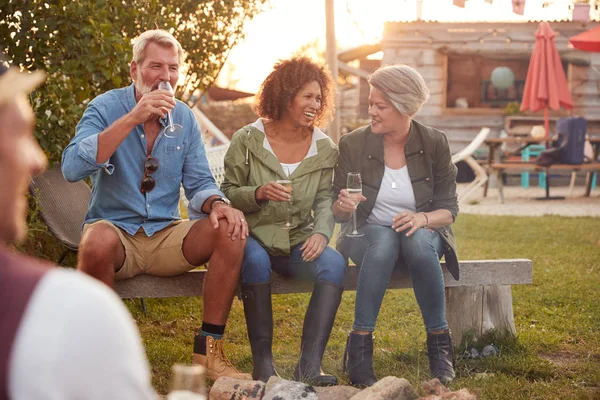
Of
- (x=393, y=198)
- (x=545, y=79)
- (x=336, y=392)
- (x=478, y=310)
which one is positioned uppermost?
(x=545, y=79)

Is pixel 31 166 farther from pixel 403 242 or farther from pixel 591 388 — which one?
pixel 591 388

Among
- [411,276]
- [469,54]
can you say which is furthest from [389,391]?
[469,54]

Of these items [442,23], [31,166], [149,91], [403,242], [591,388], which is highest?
[442,23]

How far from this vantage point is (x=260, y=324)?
3.90 metres

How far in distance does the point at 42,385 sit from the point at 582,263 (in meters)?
6.54

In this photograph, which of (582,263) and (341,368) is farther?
(582,263)

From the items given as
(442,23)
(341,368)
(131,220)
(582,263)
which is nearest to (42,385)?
(131,220)

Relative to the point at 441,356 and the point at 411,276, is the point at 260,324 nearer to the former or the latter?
the point at 411,276

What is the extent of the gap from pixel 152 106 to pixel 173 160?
532 mm

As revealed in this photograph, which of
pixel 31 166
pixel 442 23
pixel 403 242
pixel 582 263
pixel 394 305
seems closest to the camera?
pixel 31 166

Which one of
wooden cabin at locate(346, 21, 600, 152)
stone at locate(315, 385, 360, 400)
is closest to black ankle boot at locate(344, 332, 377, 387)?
stone at locate(315, 385, 360, 400)

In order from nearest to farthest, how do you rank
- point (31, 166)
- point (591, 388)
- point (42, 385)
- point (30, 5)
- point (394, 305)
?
point (42, 385) → point (31, 166) → point (591, 388) → point (30, 5) → point (394, 305)

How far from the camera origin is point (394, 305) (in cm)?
573

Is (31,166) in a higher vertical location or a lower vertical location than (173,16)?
lower
